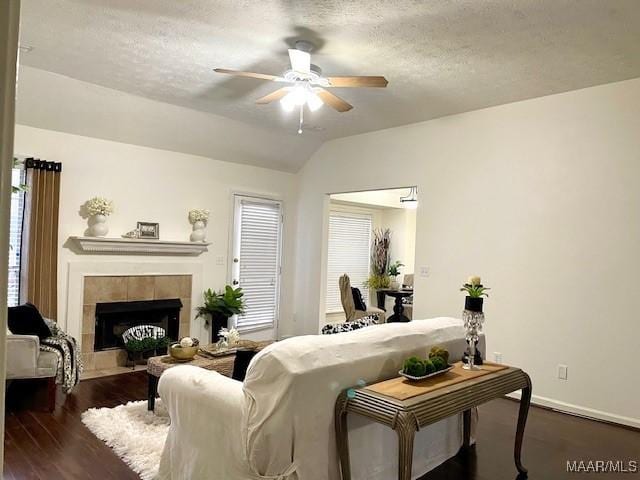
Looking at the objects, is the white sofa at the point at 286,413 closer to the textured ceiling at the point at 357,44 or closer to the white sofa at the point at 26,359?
the white sofa at the point at 26,359

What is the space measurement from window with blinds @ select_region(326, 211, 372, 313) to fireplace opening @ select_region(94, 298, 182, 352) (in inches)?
138

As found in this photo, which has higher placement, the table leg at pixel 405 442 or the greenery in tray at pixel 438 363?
the greenery in tray at pixel 438 363

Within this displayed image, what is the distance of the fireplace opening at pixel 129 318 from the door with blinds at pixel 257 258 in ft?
3.25

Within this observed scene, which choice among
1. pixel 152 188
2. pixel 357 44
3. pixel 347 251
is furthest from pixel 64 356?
pixel 347 251

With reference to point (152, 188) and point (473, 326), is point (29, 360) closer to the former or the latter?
point (152, 188)

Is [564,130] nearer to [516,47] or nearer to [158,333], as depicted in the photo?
[516,47]

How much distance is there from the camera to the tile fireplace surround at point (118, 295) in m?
5.18

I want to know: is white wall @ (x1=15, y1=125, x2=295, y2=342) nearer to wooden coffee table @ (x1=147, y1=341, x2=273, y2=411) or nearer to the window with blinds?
the window with blinds

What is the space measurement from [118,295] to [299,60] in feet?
11.8

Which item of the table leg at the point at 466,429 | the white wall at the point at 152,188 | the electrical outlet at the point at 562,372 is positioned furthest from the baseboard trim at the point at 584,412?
the white wall at the point at 152,188

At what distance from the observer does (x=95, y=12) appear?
3.12 meters

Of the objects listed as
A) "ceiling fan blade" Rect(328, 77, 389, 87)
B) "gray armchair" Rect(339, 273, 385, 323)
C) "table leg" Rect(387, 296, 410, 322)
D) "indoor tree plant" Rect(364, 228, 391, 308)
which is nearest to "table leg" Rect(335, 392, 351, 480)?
"ceiling fan blade" Rect(328, 77, 389, 87)

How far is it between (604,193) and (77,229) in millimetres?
5365

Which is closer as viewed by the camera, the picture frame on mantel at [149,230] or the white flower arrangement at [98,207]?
the white flower arrangement at [98,207]
